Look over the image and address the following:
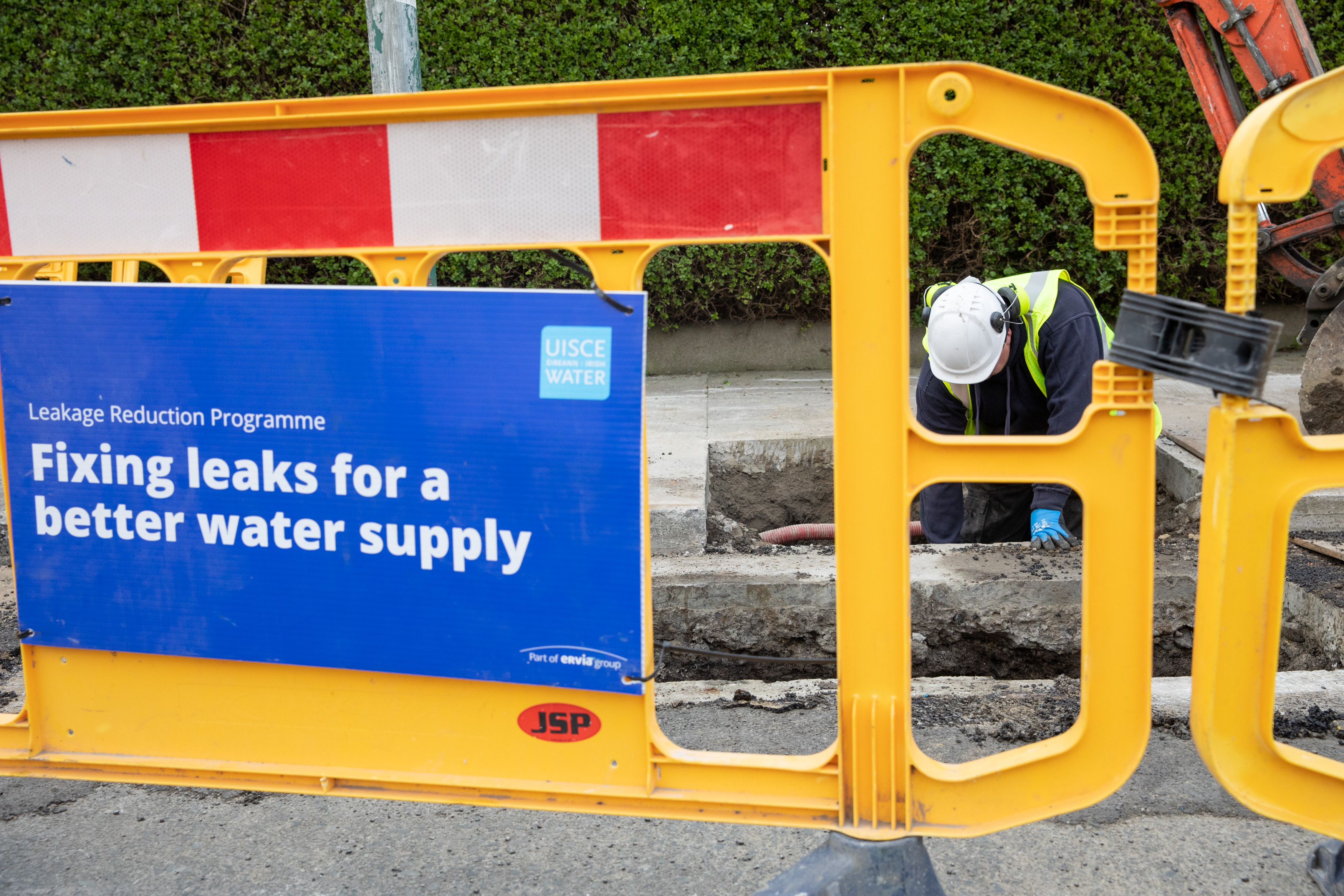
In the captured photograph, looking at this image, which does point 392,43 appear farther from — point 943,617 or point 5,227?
point 943,617

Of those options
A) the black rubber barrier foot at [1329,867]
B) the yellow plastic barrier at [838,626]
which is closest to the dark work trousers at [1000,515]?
the black rubber barrier foot at [1329,867]

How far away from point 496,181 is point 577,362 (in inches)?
15.0

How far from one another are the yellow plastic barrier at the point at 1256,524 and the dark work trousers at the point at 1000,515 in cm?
326

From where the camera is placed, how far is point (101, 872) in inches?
91.4

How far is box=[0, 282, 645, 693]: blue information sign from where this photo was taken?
1.83m

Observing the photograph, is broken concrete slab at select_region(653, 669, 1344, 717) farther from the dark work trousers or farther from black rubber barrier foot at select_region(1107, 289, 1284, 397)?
the dark work trousers

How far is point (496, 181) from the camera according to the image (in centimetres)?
184

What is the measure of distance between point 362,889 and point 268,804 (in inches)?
20.0

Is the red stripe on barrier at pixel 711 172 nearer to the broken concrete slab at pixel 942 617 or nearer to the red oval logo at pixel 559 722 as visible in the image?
the red oval logo at pixel 559 722

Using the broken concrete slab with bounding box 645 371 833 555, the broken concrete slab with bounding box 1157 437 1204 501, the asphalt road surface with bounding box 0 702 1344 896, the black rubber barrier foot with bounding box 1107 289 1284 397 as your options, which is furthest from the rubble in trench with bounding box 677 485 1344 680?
the black rubber barrier foot with bounding box 1107 289 1284 397

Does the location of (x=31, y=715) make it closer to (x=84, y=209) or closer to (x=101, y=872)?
(x=101, y=872)

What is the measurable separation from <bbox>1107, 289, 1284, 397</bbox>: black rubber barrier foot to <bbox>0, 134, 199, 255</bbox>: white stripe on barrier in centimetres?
180

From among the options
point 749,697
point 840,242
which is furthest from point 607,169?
point 749,697

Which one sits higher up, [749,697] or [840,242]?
[840,242]
